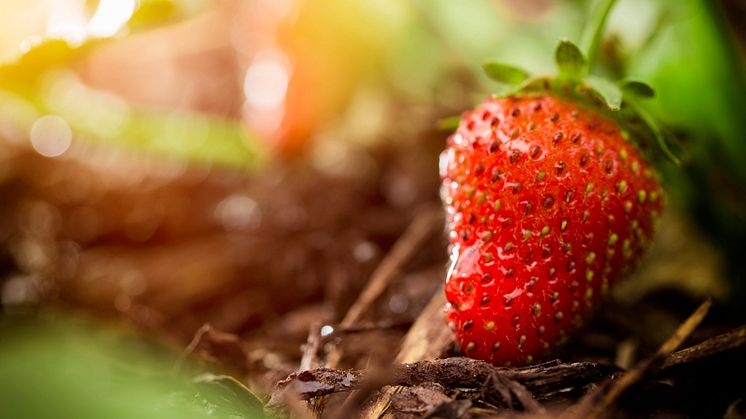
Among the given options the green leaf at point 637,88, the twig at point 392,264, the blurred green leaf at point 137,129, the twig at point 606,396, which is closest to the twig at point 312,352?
the twig at point 392,264

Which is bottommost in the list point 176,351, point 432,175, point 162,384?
point 162,384

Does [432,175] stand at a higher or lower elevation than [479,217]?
higher

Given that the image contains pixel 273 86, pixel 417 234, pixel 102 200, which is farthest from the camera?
pixel 273 86

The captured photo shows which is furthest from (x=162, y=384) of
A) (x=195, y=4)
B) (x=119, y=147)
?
(x=119, y=147)

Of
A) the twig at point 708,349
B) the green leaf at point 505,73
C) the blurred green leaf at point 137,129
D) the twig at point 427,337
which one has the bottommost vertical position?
the twig at point 708,349

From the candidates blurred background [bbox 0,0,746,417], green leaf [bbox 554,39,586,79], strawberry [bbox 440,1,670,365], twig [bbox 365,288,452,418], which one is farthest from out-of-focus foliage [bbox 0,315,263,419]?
green leaf [bbox 554,39,586,79]

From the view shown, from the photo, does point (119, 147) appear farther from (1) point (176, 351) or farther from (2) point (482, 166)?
(2) point (482, 166)

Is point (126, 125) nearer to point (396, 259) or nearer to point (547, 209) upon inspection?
point (396, 259)

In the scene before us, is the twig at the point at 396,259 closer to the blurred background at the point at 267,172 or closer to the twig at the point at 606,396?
the blurred background at the point at 267,172

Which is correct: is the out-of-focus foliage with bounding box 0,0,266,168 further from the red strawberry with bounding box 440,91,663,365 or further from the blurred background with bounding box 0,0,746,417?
the red strawberry with bounding box 440,91,663,365

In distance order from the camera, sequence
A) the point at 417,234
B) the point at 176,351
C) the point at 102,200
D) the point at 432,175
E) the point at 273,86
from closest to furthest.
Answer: the point at 176,351 → the point at 417,234 → the point at 432,175 → the point at 102,200 → the point at 273,86
